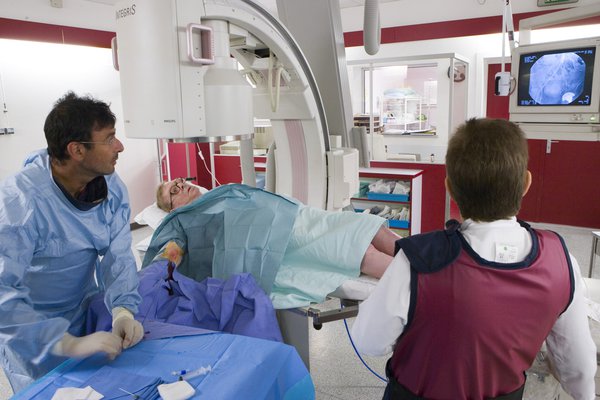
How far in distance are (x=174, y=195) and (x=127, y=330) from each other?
1.60 m

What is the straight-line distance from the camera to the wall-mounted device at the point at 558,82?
269 cm

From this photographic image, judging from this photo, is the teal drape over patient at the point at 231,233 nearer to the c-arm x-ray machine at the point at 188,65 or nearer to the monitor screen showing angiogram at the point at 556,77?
the c-arm x-ray machine at the point at 188,65

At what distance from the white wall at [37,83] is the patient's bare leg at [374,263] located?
306 centimetres

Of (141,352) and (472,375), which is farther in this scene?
(141,352)

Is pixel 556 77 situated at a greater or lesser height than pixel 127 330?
greater

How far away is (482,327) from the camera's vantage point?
3.25 feet

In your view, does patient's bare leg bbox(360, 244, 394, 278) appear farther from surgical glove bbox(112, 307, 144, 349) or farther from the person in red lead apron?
surgical glove bbox(112, 307, 144, 349)

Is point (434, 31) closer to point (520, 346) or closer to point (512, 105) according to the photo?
point (512, 105)

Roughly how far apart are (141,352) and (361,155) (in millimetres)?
1608

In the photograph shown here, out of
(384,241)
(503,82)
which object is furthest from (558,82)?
(384,241)

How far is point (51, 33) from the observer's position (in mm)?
4668

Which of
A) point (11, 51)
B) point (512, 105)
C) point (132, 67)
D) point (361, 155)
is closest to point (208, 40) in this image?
point (132, 67)

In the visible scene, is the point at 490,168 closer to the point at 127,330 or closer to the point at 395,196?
the point at 127,330

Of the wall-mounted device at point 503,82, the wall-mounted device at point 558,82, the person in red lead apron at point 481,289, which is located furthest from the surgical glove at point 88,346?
the wall-mounted device at point 558,82
